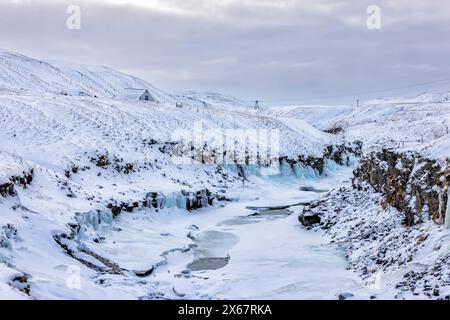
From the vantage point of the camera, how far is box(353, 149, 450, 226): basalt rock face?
17.7 metres

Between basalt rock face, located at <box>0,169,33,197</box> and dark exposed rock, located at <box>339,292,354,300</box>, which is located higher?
basalt rock face, located at <box>0,169,33,197</box>

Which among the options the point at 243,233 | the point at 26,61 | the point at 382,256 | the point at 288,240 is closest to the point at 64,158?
the point at 243,233

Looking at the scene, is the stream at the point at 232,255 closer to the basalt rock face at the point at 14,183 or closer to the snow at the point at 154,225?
the snow at the point at 154,225

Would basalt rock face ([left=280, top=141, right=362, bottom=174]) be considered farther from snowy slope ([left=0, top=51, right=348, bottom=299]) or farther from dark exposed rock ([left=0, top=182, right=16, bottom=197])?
dark exposed rock ([left=0, top=182, right=16, bottom=197])

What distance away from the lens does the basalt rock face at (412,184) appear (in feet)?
58.0

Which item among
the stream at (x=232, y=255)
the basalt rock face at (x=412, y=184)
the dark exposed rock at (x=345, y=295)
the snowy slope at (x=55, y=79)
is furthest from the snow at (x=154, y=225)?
the snowy slope at (x=55, y=79)

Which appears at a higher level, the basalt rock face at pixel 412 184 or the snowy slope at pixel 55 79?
the snowy slope at pixel 55 79

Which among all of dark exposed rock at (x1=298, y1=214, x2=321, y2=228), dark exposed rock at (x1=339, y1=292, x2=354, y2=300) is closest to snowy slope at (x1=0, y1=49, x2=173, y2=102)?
dark exposed rock at (x1=298, y1=214, x2=321, y2=228)

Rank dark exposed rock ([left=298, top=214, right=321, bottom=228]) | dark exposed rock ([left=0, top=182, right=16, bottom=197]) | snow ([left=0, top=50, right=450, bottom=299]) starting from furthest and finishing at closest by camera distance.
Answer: dark exposed rock ([left=298, top=214, right=321, bottom=228]) < dark exposed rock ([left=0, top=182, right=16, bottom=197]) < snow ([left=0, top=50, right=450, bottom=299])

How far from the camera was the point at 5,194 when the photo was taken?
18969 millimetres

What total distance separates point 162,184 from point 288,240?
495 inches

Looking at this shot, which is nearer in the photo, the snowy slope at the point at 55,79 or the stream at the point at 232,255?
the stream at the point at 232,255

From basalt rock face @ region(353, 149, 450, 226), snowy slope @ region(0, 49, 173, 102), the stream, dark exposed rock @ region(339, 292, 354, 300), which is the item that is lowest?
the stream
